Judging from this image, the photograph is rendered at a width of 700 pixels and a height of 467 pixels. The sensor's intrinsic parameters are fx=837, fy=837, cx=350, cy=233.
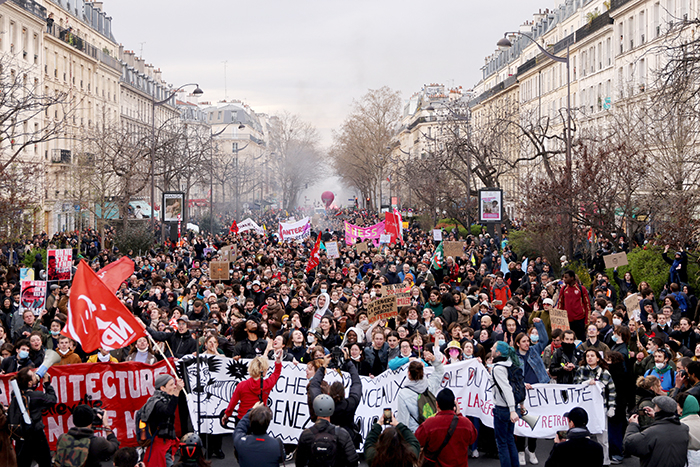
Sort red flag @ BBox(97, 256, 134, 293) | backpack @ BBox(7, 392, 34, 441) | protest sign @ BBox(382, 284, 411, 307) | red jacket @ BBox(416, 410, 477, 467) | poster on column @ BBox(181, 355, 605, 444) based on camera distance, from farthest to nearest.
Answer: protest sign @ BBox(382, 284, 411, 307) → red flag @ BBox(97, 256, 134, 293) → poster on column @ BBox(181, 355, 605, 444) → backpack @ BBox(7, 392, 34, 441) → red jacket @ BBox(416, 410, 477, 467)

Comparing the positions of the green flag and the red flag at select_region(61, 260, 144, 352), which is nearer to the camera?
the red flag at select_region(61, 260, 144, 352)

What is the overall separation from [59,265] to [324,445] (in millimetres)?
16191

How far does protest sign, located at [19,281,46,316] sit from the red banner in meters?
7.09

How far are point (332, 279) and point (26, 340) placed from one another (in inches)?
377

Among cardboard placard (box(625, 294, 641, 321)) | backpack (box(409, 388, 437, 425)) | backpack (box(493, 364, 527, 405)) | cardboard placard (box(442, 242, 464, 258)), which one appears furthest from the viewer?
cardboard placard (box(442, 242, 464, 258))

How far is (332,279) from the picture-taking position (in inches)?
755

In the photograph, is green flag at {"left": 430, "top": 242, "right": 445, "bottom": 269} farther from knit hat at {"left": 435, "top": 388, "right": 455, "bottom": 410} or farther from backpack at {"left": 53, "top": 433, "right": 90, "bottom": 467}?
backpack at {"left": 53, "top": 433, "right": 90, "bottom": 467}

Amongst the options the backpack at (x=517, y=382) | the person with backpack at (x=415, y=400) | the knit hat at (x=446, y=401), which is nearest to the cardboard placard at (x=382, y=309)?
the backpack at (x=517, y=382)

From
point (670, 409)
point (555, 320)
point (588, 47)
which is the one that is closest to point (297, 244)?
point (555, 320)

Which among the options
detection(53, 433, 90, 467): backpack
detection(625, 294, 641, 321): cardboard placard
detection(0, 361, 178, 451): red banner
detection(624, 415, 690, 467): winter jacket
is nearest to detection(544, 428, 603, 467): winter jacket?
detection(624, 415, 690, 467): winter jacket

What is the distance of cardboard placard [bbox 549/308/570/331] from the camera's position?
12.0 meters

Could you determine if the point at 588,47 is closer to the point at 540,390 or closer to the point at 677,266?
the point at 677,266

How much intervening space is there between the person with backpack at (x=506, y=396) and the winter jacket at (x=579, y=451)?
1.98m

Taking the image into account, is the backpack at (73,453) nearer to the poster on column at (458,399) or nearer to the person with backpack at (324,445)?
the person with backpack at (324,445)
